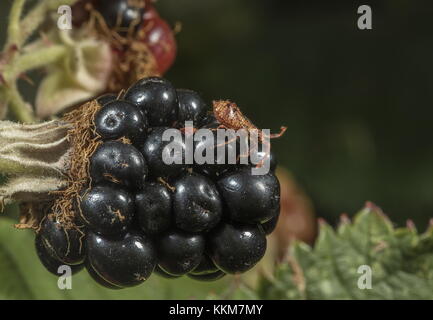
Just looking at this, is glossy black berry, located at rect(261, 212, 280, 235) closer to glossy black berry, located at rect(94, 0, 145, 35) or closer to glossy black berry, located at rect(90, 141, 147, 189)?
glossy black berry, located at rect(90, 141, 147, 189)

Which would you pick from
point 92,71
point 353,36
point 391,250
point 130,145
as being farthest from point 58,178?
point 353,36

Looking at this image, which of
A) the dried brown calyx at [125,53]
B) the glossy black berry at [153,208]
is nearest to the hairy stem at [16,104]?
the dried brown calyx at [125,53]

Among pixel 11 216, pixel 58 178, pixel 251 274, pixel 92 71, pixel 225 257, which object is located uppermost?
pixel 92 71

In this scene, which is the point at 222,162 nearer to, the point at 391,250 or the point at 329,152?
the point at 391,250

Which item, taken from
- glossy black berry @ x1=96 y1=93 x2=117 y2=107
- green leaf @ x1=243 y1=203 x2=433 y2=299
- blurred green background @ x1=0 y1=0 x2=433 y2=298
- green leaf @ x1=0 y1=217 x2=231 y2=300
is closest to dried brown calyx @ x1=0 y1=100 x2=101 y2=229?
glossy black berry @ x1=96 y1=93 x2=117 y2=107

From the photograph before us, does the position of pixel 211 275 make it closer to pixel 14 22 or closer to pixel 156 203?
pixel 156 203
